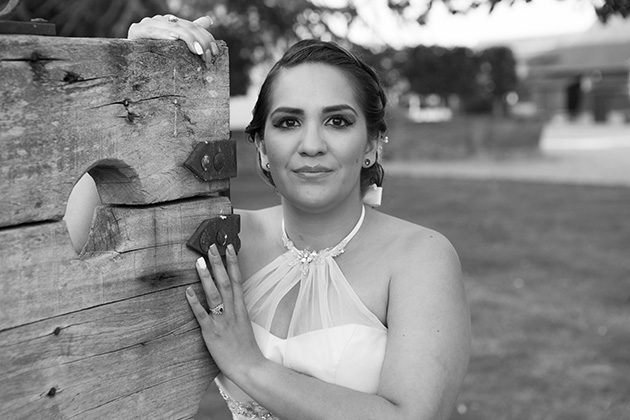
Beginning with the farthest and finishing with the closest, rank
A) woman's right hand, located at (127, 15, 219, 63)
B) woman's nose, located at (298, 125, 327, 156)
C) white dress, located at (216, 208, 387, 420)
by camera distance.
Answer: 1. white dress, located at (216, 208, 387, 420)
2. woman's nose, located at (298, 125, 327, 156)
3. woman's right hand, located at (127, 15, 219, 63)

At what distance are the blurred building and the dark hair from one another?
1109 inches

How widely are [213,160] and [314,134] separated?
0.29m

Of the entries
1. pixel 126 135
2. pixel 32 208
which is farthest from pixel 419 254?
pixel 32 208

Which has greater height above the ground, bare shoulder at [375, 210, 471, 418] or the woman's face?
the woman's face

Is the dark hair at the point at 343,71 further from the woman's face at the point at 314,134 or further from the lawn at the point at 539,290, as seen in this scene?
the lawn at the point at 539,290

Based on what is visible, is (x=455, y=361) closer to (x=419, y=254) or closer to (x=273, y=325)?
(x=419, y=254)

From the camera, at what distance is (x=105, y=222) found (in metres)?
Result: 1.69

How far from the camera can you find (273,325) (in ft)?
7.22

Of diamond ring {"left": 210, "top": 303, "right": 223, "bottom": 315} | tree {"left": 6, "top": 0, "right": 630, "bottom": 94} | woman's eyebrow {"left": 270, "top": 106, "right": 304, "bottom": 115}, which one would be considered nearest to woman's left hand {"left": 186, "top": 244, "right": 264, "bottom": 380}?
diamond ring {"left": 210, "top": 303, "right": 223, "bottom": 315}

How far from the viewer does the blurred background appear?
468 centimetres

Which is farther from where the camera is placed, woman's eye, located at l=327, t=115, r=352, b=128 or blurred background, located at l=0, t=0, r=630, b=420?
blurred background, located at l=0, t=0, r=630, b=420

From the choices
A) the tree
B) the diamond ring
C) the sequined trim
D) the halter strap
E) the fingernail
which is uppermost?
the tree

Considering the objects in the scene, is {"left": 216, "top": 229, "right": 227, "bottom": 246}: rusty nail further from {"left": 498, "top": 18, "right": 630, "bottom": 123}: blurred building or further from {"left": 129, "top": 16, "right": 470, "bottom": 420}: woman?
{"left": 498, "top": 18, "right": 630, "bottom": 123}: blurred building

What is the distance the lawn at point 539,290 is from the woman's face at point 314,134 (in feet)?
3.03
